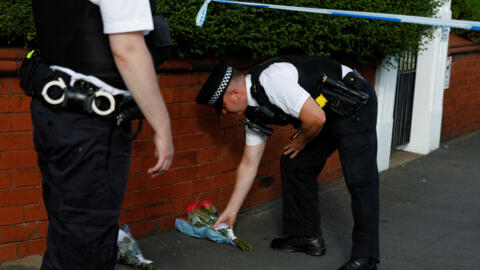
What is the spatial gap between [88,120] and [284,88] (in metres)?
1.51

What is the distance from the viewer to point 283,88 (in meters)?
3.63

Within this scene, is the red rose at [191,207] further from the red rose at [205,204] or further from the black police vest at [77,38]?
the black police vest at [77,38]

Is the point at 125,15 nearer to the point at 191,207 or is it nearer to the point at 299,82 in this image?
the point at 299,82

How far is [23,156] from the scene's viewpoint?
3.77 metres

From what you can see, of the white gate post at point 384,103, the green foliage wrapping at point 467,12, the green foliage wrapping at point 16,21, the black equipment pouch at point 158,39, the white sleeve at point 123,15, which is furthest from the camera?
the green foliage wrapping at point 467,12

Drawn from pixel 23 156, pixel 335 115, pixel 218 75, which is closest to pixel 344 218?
pixel 335 115

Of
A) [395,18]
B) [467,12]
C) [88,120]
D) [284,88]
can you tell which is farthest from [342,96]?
[467,12]

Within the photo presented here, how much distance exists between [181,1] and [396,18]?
1.49 metres

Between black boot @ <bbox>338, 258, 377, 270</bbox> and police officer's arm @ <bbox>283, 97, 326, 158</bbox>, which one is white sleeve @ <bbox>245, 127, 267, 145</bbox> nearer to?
police officer's arm @ <bbox>283, 97, 326, 158</bbox>

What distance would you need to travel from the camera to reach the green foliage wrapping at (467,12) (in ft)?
31.0

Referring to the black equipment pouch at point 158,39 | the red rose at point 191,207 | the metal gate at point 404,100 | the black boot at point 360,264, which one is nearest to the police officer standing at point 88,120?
the black equipment pouch at point 158,39

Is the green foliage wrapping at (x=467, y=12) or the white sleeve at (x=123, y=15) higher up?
the white sleeve at (x=123, y=15)

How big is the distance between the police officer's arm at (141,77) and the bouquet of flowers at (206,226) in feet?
7.22

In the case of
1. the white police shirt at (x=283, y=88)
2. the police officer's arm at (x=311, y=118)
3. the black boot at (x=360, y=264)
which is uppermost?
the white police shirt at (x=283, y=88)
